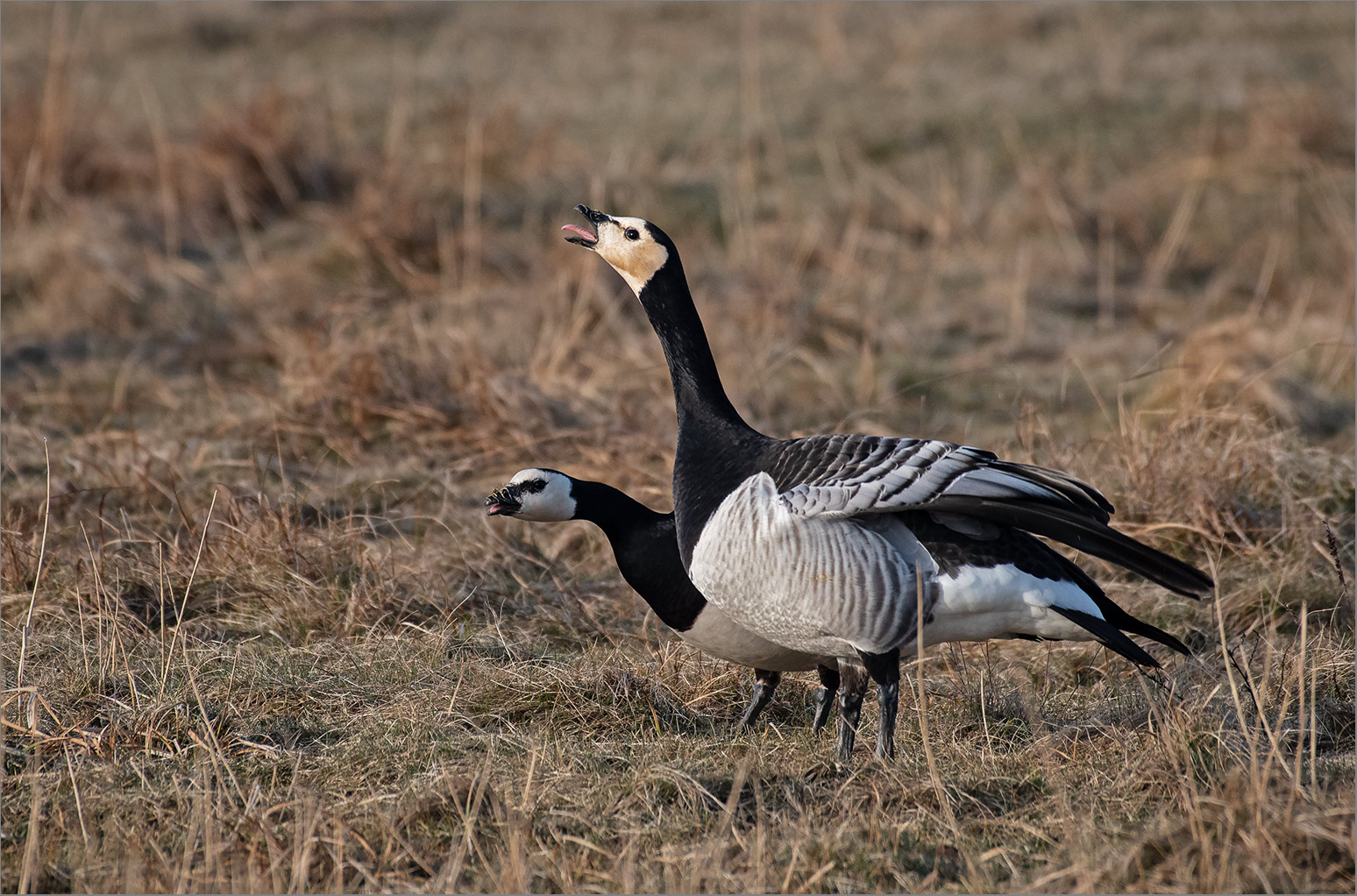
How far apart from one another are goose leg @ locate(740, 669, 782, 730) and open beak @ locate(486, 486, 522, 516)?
3.33ft

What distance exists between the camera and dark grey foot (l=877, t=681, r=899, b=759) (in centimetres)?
416

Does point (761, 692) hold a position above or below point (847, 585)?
below

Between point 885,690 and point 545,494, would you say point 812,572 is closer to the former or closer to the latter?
point 885,690

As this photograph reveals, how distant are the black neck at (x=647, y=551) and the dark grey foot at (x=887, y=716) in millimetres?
661

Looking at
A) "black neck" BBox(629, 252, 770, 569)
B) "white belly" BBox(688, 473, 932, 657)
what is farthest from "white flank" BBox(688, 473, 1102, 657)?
"black neck" BBox(629, 252, 770, 569)

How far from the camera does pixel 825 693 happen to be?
470 cm

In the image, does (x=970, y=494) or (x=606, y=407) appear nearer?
(x=970, y=494)

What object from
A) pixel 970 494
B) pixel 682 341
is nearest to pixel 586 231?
pixel 682 341

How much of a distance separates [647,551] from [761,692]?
2.04 feet

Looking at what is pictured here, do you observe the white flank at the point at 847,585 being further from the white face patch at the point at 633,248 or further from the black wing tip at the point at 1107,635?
the white face patch at the point at 633,248

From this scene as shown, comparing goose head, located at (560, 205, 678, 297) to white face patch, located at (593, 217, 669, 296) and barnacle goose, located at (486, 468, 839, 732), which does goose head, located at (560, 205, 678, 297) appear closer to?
white face patch, located at (593, 217, 669, 296)

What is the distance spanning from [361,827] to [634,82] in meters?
10.6

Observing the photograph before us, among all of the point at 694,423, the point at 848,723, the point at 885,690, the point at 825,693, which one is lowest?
the point at 825,693

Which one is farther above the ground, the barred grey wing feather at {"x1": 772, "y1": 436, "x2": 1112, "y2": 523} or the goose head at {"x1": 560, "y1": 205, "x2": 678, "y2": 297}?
the goose head at {"x1": 560, "y1": 205, "x2": 678, "y2": 297}
